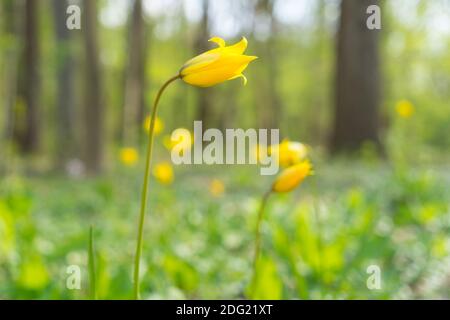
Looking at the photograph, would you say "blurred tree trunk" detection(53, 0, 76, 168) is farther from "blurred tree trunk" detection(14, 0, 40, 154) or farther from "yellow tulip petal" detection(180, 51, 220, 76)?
"yellow tulip petal" detection(180, 51, 220, 76)

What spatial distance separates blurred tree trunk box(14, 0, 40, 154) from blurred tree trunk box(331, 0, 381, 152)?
16.6ft

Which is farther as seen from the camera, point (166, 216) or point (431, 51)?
point (431, 51)

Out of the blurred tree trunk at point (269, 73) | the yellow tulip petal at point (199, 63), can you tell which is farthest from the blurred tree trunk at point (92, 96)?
the blurred tree trunk at point (269, 73)

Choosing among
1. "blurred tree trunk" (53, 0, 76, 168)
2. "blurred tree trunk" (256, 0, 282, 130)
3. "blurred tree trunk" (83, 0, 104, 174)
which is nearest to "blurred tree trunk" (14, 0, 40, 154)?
"blurred tree trunk" (53, 0, 76, 168)

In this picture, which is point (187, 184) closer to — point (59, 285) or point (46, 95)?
point (59, 285)

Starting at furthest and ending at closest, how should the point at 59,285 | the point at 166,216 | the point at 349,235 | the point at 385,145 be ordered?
the point at 385,145
the point at 166,216
the point at 349,235
the point at 59,285

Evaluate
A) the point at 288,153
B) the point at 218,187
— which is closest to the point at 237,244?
the point at 218,187

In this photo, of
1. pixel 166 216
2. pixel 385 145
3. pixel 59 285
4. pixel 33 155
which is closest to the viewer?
pixel 59 285

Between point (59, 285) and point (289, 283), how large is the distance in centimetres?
87

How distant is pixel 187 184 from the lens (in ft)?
18.5

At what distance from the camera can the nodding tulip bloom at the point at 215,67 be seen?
84 centimetres

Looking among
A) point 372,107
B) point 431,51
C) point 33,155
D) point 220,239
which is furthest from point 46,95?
point 431,51

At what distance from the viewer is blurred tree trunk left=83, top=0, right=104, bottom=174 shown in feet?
18.2

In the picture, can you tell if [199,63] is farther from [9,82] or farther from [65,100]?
[65,100]
